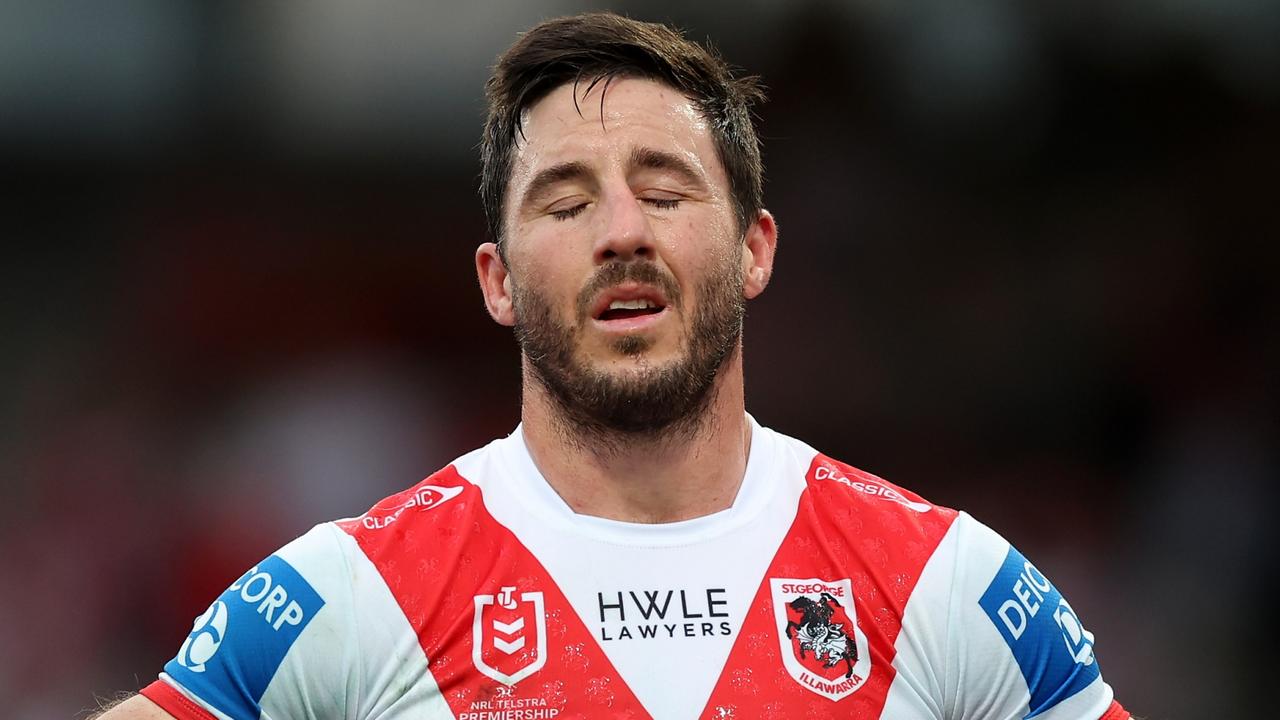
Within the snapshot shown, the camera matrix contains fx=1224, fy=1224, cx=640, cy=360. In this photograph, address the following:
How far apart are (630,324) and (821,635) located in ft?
2.56

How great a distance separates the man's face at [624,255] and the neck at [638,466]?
0.05m

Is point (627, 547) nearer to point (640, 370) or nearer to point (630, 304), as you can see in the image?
point (640, 370)

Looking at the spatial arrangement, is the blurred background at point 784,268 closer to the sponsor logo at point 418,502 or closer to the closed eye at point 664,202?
the sponsor logo at point 418,502

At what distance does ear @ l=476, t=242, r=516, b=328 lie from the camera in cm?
293

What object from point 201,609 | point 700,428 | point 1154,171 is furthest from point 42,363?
point 1154,171

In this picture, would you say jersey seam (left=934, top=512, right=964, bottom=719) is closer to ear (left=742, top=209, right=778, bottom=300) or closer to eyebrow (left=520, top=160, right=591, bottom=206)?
ear (left=742, top=209, right=778, bottom=300)

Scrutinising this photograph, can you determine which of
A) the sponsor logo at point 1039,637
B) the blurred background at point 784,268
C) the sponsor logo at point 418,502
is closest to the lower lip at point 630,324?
the sponsor logo at point 418,502

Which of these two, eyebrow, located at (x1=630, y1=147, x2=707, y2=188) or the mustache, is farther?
eyebrow, located at (x1=630, y1=147, x2=707, y2=188)

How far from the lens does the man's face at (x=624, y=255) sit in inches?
104

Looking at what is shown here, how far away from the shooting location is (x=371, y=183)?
772 cm

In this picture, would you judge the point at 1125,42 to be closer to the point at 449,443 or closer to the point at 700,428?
the point at 449,443

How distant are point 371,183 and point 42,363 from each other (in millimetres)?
2236

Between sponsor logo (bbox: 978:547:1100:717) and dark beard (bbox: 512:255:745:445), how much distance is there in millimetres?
778

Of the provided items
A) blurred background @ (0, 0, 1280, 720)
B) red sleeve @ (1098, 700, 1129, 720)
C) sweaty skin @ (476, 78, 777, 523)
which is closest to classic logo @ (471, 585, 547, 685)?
sweaty skin @ (476, 78, 777, 523)
